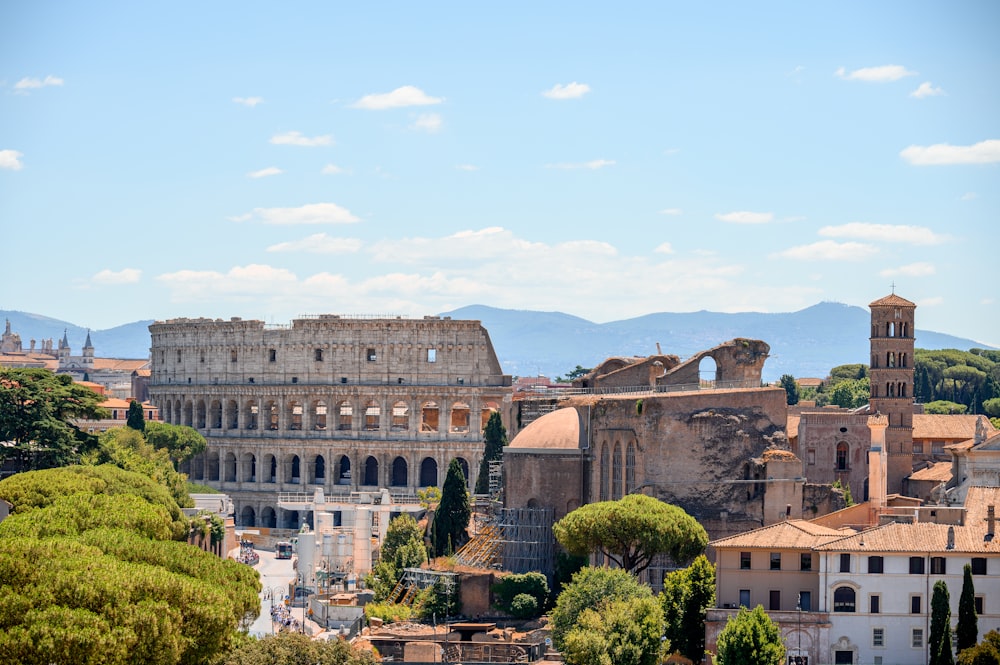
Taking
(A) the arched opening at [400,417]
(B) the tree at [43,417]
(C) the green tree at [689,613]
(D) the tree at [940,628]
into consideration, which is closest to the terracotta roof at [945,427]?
(C) the green tree at [689,613]

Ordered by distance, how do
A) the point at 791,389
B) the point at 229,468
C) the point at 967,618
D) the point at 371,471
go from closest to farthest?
the point at 967,618
the point at 371,471
the point at 229,468
the point at 791,389

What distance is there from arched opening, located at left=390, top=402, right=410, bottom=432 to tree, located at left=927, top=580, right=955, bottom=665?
71182mm

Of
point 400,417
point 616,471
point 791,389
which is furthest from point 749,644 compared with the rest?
point 791,389

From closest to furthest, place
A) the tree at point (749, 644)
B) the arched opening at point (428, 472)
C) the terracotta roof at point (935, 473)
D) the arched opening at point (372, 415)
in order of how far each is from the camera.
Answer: the tree at point (749, 644)
the terracotta roof at point (935, 473)
the arched opening at point (428, 472)
the arched opening at point (372, 415)

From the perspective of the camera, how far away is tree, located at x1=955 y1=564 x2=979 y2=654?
174 ft

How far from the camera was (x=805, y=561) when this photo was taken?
193 feet

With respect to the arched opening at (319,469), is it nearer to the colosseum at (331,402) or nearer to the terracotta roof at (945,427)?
the colosseum at (331,402)

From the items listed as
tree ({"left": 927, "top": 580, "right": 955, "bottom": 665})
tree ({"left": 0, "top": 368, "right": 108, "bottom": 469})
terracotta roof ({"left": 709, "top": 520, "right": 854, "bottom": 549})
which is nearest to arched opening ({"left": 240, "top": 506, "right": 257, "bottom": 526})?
tree ({"left": 0, "top": 368, "right": 108, "bottom": 469})

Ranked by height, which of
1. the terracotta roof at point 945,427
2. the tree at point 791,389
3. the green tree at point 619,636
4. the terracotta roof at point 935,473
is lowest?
the green tree at point 619,636

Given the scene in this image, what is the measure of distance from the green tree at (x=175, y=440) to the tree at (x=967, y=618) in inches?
2955

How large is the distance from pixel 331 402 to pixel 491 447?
2973 cm

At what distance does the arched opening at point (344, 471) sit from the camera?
123000 mm

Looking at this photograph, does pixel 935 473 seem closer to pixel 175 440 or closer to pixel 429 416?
pixel 429 416

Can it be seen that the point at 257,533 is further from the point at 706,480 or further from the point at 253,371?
the point at 706,480
